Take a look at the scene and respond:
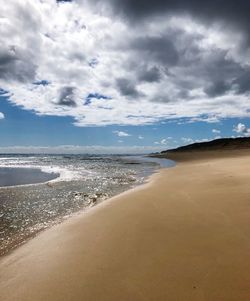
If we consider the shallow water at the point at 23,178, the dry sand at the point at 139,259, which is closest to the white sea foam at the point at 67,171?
the shallow water at the point at 23,178

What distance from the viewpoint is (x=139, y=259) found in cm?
507

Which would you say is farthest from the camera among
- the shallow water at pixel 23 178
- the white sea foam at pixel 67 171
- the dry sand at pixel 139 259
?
the white sea foam at pixel 67 171

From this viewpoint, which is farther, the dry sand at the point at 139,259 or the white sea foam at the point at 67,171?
the white sea foam at the point at 67,171

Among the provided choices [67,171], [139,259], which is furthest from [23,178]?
[139,259]

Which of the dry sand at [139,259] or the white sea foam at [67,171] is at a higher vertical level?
the white sea foam at [67,171]

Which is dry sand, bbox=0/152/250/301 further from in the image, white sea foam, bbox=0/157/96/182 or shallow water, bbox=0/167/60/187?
white sea foam, bbox=0/157/96/182

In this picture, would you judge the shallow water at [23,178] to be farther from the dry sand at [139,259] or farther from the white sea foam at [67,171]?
the dry sand at [139,259]

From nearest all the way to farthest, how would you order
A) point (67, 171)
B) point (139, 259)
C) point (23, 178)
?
point (139, 259), point (23, 178), point (67, 171)

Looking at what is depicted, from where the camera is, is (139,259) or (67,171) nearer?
(139,259)

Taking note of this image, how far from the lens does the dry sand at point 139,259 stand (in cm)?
405

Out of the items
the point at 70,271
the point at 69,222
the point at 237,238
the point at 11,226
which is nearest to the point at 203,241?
the point at 237,238

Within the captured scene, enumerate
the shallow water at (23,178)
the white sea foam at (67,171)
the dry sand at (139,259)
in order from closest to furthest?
the dry sand at (139,259) < the shallow water at (23,178) < the white sea foam at (67,171)

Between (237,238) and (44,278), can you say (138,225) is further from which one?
(44,278)

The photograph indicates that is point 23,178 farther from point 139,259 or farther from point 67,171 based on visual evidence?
point 139,259
